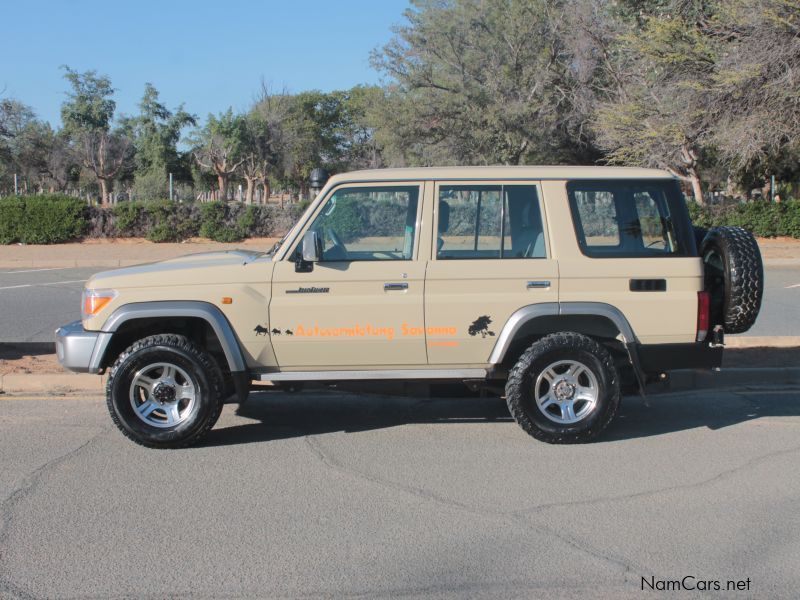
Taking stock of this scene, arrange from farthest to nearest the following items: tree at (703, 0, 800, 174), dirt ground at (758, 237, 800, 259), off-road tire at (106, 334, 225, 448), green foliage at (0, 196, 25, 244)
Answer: green foliage at (0, 196, 25, 244)
dirt ground at (758, 237, 800, 259)
tree at (703, 0, 800, 174)
off-road tire at (106, 334, 225, 448)

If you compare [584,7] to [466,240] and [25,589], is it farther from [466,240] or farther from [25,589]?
[25,589]

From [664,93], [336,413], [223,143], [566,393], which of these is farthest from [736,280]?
[223,143]

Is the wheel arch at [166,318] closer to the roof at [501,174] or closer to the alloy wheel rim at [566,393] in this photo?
the roof at [501,174]

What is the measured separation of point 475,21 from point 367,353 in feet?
86.8

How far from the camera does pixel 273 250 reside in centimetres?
638

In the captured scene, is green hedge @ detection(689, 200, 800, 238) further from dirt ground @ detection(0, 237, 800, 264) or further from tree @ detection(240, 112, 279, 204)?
tree @ detection(240, 112, 279, 204)

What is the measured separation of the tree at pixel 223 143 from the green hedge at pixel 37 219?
15936mm

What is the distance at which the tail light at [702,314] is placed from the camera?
5996 millimetres

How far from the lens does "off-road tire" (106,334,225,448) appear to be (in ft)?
19.3

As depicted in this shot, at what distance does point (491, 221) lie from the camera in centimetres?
611

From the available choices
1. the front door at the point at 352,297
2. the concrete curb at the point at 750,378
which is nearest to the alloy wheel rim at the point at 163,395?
the front door at the point at 352,297

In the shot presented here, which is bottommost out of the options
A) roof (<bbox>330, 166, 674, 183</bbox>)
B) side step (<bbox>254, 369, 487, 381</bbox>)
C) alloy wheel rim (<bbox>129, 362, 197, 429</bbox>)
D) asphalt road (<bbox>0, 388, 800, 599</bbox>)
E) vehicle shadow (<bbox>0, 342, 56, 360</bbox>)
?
asphalt road (<bbox>0, 388, 800, 599</bbox>)

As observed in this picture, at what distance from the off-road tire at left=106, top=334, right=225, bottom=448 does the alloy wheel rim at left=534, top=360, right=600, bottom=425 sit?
2461 millimetres

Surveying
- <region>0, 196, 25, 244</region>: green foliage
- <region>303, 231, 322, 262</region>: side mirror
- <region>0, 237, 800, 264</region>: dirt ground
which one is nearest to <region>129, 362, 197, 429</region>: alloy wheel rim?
<region>303, 231, 322, 262</region>: side mirror
